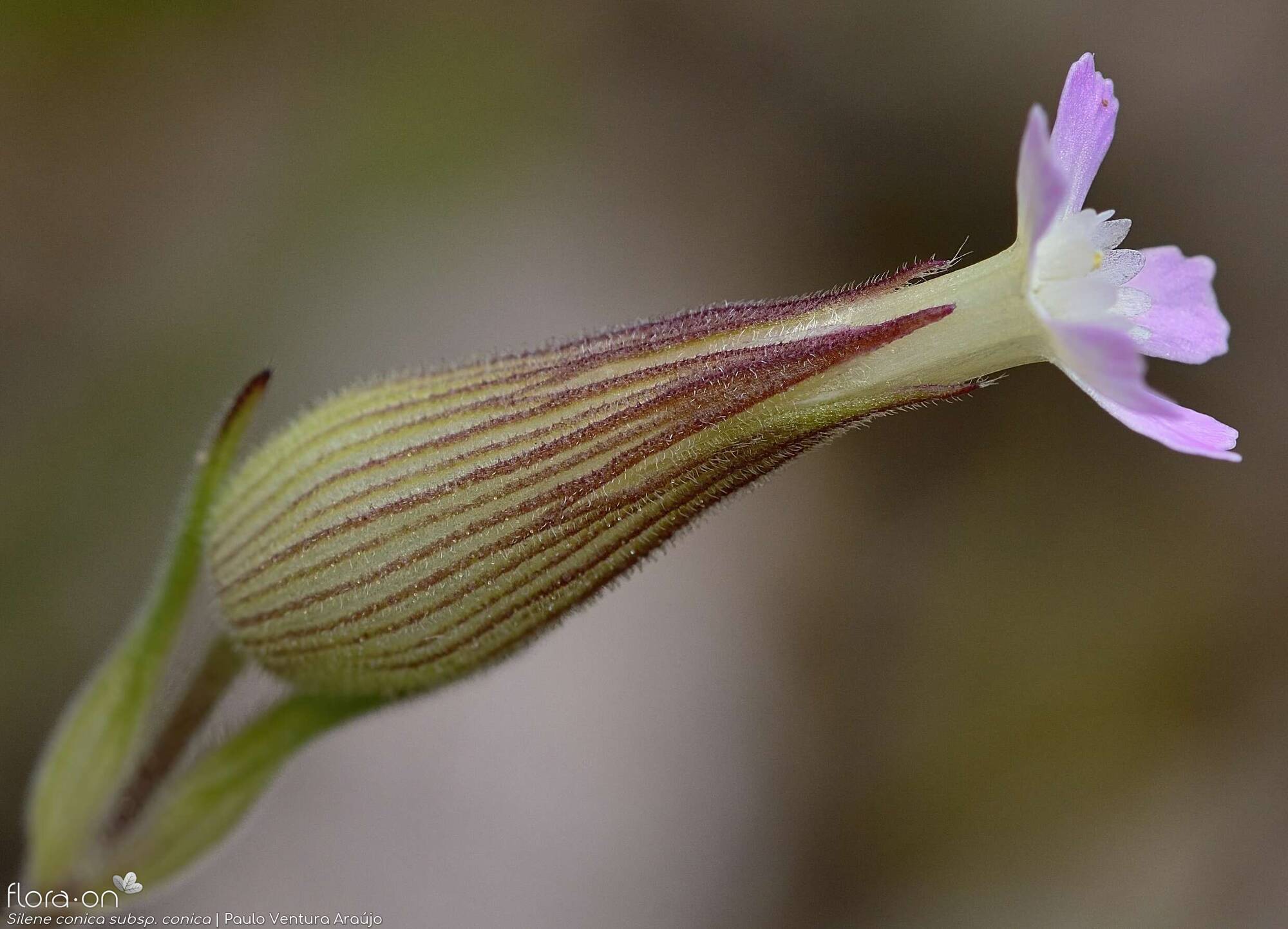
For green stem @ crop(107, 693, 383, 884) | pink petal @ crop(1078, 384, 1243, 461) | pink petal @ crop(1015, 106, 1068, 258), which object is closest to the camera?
pink petal @ crop(1015, 106, 1068, 258)

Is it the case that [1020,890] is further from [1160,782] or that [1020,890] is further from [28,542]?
[28,542]

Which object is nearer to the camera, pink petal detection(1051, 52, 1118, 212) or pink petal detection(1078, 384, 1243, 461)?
pink petal detection(1078, 384, 1243, 461)

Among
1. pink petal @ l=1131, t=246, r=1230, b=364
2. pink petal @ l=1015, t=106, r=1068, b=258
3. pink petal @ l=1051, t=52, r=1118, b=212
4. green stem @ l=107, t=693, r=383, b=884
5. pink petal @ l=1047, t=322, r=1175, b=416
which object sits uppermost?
pink petal @ l=1051, t=52, r=1118, b=212

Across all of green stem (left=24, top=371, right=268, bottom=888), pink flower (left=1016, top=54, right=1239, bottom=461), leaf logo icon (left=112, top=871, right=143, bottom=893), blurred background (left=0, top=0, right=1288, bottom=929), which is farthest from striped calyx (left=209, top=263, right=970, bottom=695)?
blurred background (left=0, top=0, right=1288, bottom=929)

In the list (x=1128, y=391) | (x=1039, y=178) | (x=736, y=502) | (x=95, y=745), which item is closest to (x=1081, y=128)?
(x=1039, y=178)

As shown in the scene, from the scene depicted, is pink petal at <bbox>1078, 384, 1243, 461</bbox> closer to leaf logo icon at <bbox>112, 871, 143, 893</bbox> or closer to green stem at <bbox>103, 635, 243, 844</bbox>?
green stem at <bbox>103, 635, 243, 844</bbox>

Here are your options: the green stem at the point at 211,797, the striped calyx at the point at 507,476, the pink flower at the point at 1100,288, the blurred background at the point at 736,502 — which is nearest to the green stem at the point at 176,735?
the green stem at the point at 211,797

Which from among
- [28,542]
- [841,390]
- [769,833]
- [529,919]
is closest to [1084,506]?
[769,833]
